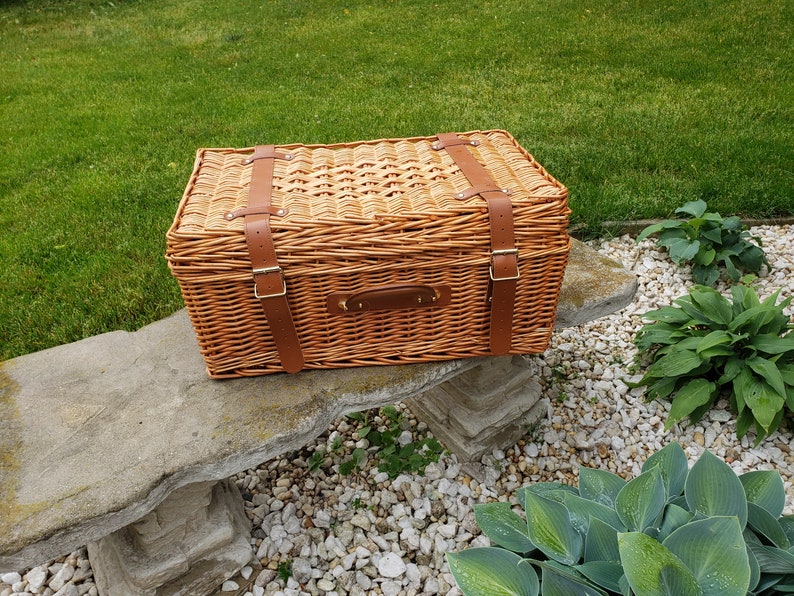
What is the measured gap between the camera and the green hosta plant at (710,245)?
128 inches

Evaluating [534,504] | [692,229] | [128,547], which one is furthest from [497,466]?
[692,229]

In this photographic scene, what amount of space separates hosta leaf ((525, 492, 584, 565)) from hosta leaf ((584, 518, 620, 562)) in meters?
0.03

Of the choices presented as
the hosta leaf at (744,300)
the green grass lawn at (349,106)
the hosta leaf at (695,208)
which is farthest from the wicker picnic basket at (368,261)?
the hosta leaf at (695,208)

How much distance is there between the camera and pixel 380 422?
108 inches

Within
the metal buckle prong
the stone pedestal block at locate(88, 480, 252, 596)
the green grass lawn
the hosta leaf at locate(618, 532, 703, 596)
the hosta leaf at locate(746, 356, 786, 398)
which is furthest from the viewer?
the green grass lawn

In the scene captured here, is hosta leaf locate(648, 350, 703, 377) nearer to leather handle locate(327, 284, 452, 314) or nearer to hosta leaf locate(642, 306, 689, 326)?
hosta leaf locate(642, 306, 689, 326)

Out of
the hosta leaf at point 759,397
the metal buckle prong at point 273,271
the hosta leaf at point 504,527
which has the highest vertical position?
the metal buckle prong at point 273,271

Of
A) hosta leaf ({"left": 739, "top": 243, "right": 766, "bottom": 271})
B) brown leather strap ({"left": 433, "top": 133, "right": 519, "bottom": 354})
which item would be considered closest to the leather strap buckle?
brown leather strap ({"left": 433, "top": 133, "right": 519, "bottom": 354})

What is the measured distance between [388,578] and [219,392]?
2.91 feet

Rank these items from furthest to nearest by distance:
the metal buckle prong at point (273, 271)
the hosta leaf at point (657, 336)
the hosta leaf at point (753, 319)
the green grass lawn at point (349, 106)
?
the green grass lawn at point (349, 106) → the hosta leaf at point (657, 336) → the hosta leaf at point (753, 319) → the metal buckle prong at point (273, 271)

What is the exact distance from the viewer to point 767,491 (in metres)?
1.47

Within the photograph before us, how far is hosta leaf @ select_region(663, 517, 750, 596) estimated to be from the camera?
1136 mm

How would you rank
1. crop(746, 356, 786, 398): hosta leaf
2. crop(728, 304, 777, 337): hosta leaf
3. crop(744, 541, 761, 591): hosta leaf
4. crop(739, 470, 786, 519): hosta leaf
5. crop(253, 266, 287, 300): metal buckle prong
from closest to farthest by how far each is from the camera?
crop(744, 541, 761, 591): hosta leaf → crop(739, 470, 786, 519): hosta leaf → crop(253, 266, 287, 300): metal buckle prong → crop(746, 356, 786, 398): hosta leaf → crop(728, 304, 777, 337): hosta leaf

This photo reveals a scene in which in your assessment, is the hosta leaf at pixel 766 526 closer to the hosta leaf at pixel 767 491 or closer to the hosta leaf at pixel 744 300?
the hosta leaf at pixel 767 491
